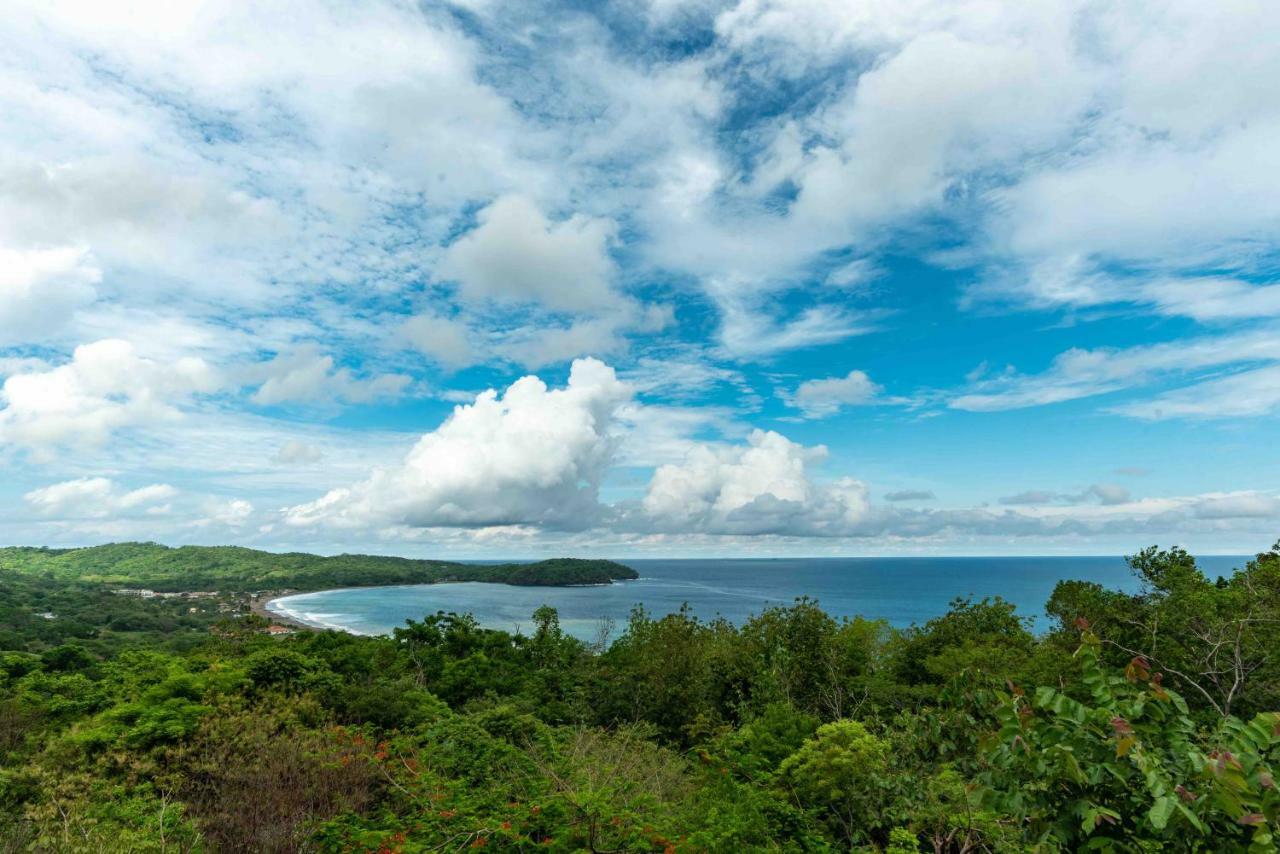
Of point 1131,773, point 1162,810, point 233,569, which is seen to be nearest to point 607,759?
point 1131,773

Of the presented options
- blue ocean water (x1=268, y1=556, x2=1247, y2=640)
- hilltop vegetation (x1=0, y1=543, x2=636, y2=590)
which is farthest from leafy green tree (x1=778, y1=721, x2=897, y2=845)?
hilltop vegetation (x1=0, y1=543, x2=636, y2=590)

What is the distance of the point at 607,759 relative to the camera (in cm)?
1124

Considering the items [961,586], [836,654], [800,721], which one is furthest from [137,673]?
[961,586]

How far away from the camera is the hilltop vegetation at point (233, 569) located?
125 m

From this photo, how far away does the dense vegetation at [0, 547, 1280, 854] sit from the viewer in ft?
8.96

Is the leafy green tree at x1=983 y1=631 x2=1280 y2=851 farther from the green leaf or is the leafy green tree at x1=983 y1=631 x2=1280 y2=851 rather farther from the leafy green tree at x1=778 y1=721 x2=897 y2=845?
the leafy green tree at x1=778 y1=721 x2=897 y2=845

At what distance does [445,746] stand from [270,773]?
2351 millimetres

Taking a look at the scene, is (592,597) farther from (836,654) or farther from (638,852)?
(638,852)

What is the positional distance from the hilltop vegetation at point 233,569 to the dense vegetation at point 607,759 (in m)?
125

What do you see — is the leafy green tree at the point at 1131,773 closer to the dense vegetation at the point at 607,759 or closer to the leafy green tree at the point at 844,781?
the dense vegetation at the point at 607,759

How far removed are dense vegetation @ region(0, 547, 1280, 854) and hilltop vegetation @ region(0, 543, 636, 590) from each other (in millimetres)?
125069

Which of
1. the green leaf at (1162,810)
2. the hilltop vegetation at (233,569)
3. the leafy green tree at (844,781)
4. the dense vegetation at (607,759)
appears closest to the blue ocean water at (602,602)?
the hilltop vegetation at (233,569)

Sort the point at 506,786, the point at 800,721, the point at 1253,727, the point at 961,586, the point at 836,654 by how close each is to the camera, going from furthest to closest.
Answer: the point at 961,586 < the point at 836,654 < the point at 800,721 < the point at 506,786 < the point at 1253,727

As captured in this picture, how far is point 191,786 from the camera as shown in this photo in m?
9.01
